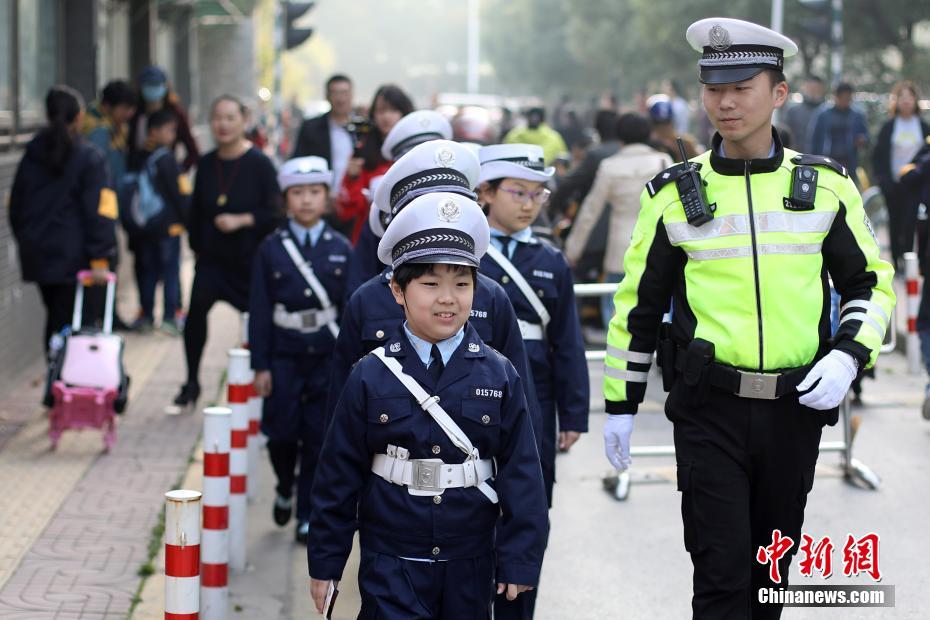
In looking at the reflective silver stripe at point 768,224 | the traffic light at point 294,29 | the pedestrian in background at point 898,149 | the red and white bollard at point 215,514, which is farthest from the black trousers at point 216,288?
the traffic light at point 294,29

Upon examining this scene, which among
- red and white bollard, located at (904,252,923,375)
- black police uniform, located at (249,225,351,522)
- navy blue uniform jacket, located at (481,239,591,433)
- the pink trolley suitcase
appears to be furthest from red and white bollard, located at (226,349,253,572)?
red and white bollard, located at (904,252,923,375)

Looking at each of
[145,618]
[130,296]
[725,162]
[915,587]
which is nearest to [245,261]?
[145,618]

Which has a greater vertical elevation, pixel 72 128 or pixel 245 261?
pixel 72 128

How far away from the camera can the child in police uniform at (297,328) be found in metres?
7.46

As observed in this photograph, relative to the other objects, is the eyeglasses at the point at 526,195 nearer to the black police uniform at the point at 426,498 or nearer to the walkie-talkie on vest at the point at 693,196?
the walkie-talkie on vest at the point at 693,196

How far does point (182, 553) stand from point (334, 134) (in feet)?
20.7

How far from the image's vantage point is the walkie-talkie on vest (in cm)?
466

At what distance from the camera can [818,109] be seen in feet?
66.9

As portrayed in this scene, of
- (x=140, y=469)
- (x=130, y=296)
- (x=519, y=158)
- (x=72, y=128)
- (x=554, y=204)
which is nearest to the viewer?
(x=519, y=158)

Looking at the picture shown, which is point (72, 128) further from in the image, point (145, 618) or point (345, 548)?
point (345, 548)

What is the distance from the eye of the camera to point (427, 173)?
5.32 meters

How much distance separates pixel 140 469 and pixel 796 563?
372 centimetres

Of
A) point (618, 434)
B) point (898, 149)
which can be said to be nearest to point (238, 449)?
point (618, 434)

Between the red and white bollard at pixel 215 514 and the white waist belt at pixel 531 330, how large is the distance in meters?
1.17
